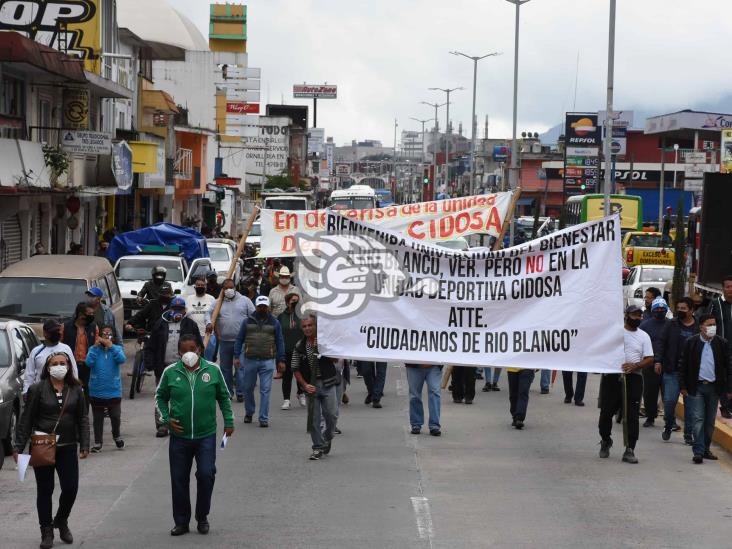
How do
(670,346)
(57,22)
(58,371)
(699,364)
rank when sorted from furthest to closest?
(57,22) → (670,346) → (699,364) → (58,371)

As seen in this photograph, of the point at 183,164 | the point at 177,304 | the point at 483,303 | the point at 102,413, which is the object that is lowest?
the point at 102,413

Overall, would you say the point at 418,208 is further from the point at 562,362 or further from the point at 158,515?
the point at 158,515

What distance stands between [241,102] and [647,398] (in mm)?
69584

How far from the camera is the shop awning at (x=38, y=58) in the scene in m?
27.1

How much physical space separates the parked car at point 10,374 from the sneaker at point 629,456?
6632mm

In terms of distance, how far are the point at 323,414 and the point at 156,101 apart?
42149mm

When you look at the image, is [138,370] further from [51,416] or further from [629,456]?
[51,416]

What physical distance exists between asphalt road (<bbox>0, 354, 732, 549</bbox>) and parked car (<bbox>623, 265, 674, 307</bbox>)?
14149mm

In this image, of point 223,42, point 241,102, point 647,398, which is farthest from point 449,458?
point 223,42

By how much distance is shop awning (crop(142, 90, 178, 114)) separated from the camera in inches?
2112

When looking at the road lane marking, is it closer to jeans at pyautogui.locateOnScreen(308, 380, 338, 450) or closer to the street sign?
jeans at pyautogui.locateOnScreen(308, 380, 338, 450)

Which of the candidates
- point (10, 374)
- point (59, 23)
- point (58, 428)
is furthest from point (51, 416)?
point (59, 23)

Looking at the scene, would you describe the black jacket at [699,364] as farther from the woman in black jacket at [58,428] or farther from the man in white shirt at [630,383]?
the woman in black jacket at [58,428]

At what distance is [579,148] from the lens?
298ft
